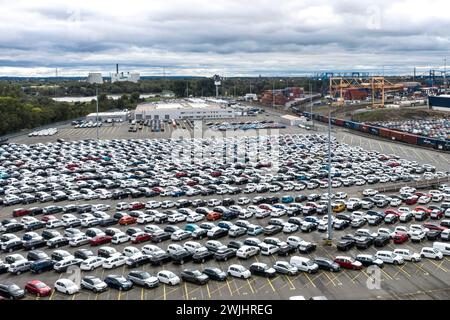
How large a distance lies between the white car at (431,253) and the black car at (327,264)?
253cm

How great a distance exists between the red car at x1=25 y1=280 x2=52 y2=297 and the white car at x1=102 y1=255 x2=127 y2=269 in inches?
64.6

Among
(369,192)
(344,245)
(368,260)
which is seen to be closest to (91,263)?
(344,245)

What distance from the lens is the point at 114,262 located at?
11375 mm

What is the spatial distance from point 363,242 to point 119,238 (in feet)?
22.9

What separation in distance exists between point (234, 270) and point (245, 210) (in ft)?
17.9

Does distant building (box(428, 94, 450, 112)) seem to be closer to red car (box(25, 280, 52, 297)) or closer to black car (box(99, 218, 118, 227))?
black car (box(99, 218, 118, 227))

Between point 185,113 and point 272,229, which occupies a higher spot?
point 185,113

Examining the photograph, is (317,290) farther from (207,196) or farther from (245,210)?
(207,196)

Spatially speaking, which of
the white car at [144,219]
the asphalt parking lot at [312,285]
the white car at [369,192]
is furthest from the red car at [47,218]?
the white car at [369,192]

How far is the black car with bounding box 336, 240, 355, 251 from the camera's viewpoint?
485 inches

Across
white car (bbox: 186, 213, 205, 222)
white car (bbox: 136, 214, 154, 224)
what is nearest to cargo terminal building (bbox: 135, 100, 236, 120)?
white car (bbox: 136, 214, 154, 224)

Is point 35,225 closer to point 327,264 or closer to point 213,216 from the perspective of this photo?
point 213,216

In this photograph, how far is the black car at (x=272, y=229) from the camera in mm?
13891
